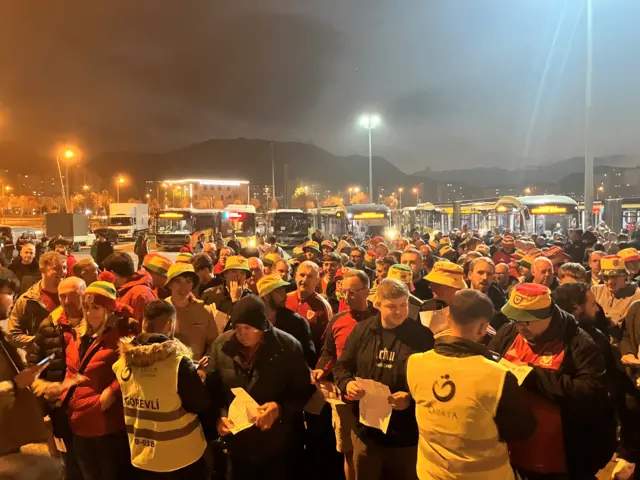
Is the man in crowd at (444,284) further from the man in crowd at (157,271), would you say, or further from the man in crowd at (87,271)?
the man in crowd at (87,271)

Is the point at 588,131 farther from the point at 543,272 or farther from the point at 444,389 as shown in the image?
the point at 444,389

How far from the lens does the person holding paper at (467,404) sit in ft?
8.95


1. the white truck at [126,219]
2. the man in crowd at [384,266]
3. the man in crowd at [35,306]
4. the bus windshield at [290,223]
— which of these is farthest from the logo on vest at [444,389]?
the white truck at [126,219]

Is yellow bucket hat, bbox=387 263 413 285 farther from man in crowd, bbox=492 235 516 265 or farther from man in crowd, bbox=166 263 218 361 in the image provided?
man in crowd, bbox=492 235 516 265

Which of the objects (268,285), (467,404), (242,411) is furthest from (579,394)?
(268,285)

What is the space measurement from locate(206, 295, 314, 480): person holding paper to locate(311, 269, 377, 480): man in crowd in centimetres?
57

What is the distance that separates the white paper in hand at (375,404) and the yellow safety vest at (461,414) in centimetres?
59

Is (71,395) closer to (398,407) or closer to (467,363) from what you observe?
(398,407)

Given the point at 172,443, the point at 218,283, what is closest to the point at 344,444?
the point at 172,443

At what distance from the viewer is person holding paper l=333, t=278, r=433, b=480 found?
11.8 ft

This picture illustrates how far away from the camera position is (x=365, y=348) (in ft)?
12.4

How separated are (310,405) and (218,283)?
3.63 m

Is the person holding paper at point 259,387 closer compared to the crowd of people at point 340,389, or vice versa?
the crowd of people at point 340,389

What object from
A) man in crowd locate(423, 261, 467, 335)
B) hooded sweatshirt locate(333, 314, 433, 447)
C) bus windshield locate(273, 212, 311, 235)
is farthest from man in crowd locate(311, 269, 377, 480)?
bus windshield locate(273, 212, 311, 235)
